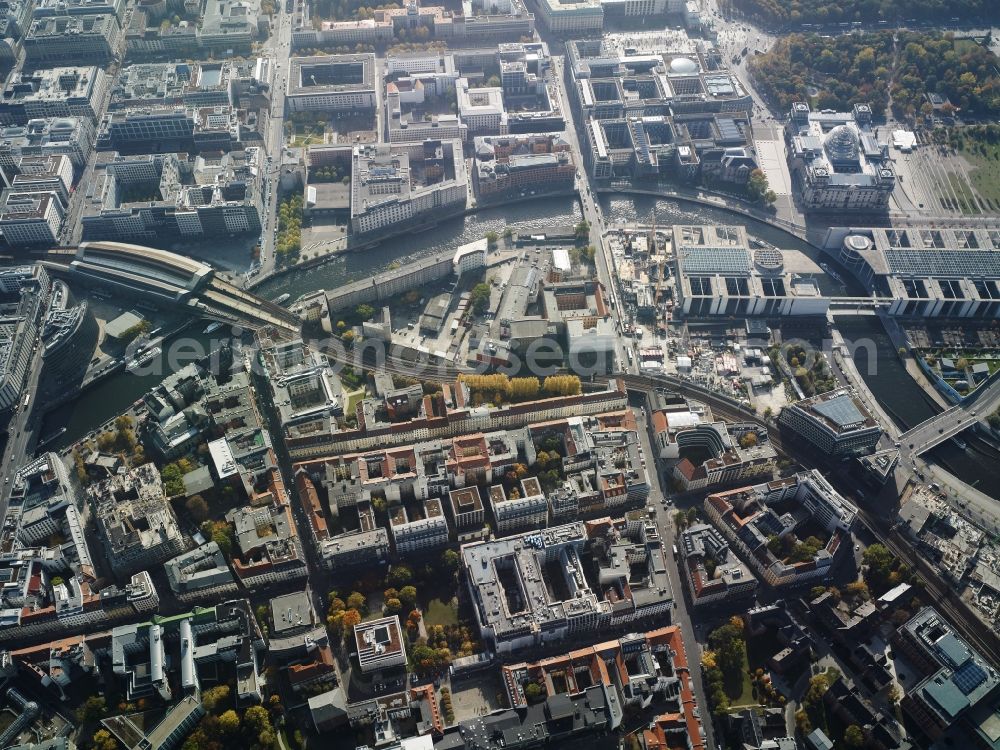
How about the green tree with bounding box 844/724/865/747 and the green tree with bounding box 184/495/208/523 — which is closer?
the green tree with bounding box 844/724/865/747

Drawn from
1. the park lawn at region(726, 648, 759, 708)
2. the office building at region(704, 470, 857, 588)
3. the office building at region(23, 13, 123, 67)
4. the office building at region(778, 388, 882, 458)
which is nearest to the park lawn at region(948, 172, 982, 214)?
the office building at region(778, 388, 882, 458)

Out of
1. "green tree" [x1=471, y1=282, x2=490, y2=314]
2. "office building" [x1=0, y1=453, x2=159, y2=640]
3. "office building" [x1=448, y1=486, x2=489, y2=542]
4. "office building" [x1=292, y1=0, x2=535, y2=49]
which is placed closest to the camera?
"office building" [x1=0, y1=453, x2=159, y2=640]

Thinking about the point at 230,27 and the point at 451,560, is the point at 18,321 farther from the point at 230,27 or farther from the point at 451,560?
the point at 230,27

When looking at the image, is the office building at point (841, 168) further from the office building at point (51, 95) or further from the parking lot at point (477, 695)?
the office building at point (51, 95)

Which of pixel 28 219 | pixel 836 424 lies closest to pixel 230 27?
pixel 28 219

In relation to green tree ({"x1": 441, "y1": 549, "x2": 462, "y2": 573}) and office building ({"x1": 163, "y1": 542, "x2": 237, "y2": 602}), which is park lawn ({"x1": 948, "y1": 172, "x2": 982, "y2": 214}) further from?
office building ({"x1": 163, "y1": 542, "x2": 237, "y2": 602})

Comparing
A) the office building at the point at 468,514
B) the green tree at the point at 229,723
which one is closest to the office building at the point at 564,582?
the office building at the point at 468,514
